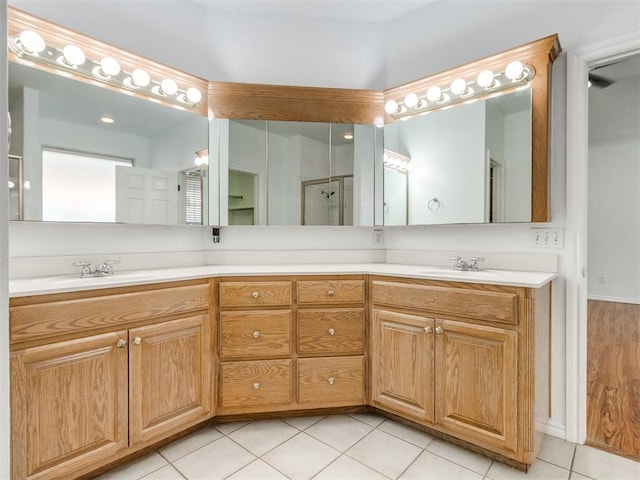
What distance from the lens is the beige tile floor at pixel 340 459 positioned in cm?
158

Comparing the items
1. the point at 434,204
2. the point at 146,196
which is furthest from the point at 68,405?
the point at 434,204

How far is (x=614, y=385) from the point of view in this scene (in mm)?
2375

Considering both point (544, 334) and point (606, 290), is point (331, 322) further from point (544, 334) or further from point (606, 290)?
point (606, 290)

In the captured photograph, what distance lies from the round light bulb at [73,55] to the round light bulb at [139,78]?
24 centimetres

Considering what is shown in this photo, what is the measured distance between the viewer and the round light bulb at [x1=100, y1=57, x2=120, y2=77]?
189 cm

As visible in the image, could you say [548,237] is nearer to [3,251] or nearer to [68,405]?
[3,251]

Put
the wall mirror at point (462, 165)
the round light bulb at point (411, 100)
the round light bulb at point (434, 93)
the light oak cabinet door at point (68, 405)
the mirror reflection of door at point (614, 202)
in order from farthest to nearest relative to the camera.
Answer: the mirror reflection of door at point (614, 202)
the round light bulb at point (411, 100)
the round light bulb at point (434, 93)
the wall mirror at point (462, 165)
the light oak cabinet door at point (68, 405)

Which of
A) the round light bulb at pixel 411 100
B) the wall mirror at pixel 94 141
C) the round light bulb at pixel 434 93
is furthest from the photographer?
the round light bulb at pixel 411 100

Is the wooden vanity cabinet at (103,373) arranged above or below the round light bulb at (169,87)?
below

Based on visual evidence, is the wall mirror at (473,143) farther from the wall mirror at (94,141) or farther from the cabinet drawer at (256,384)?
the wall mirror at (94,141)

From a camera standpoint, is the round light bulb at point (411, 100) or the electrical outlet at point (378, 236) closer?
the round light bulb at point (411, 100)

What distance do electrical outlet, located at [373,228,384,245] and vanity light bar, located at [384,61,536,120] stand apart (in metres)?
0.80

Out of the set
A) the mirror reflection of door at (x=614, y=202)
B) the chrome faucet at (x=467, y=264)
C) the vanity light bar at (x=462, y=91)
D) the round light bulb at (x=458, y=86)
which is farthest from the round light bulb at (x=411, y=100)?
the mirror reflection of door at (x=614, y=202)

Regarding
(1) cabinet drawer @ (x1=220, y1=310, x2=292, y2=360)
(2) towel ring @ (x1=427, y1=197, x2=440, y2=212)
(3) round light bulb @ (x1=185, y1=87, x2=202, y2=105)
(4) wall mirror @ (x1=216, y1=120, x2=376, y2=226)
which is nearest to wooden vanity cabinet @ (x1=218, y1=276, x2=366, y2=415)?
(1) cabinet drawer @ (x1=220, y1=310, x2=292, y2=360)
